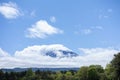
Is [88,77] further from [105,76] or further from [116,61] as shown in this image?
[116,61]

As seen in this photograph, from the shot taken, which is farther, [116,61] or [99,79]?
[99,79]

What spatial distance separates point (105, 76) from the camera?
184 meters

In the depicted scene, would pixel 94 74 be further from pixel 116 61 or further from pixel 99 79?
pixel 116 61

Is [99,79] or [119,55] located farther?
[99,79]

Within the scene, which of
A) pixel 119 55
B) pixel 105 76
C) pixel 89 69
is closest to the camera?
pixel 119 55

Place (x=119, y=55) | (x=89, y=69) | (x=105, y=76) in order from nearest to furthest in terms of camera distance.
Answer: (x=119, y=55)
(x=105, y=76)
(x=89, y=69)

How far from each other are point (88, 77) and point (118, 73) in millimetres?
85004

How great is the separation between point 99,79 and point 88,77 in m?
9.09

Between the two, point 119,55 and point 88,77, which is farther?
point 88,77

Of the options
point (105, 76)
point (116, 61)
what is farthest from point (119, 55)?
point (105, 76)

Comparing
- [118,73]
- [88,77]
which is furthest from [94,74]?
[118,73]

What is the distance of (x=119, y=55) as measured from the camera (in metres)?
108

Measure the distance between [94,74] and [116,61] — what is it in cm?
8511

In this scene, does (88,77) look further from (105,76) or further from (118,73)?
(118,73)
